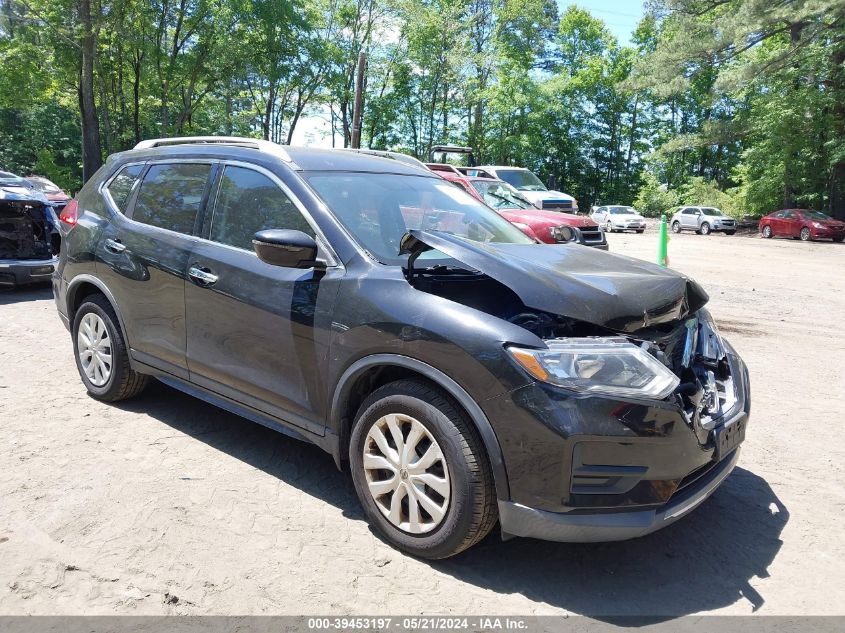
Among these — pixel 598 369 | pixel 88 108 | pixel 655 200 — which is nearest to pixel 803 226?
pixel 655 200

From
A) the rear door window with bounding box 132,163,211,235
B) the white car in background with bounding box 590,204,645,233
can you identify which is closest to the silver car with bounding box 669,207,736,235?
the white car in background with bounding box 590,204,645,233

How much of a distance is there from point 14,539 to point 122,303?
1.75 m

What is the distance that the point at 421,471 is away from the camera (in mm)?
2830

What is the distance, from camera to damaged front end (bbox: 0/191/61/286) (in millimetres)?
8625

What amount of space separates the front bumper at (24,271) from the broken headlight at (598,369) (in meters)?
8.05

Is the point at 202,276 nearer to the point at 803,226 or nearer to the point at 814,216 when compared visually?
the point at 803,226

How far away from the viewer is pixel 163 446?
4.09 m

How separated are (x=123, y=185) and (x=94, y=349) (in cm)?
117

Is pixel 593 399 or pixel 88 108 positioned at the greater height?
pixel 88 108

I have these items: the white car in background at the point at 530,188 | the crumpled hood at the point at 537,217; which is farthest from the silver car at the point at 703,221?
the crumpled hood at the point at 537,217

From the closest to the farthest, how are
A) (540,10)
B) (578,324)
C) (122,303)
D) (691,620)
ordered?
1. (691,620)
2. (578,324)
3. (122,303)
4. (540,10)

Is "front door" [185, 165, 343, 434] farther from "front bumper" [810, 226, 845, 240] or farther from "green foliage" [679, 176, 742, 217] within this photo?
"green foliage" [679, 176, 742, 217]

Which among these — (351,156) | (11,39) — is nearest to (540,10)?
(11,39)

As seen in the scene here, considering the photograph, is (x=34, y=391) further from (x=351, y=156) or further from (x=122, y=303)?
(x=351, y=156)
